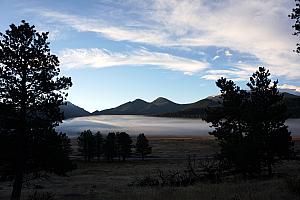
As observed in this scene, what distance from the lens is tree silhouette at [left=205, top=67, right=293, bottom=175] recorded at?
129 feet

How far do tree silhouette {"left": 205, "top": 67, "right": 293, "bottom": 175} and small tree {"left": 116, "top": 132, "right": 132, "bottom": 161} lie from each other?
238 feet

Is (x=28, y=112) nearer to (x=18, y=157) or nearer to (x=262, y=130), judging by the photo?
(x=18, y=157)

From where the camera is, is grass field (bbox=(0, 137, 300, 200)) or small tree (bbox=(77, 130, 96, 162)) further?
small tree (bbox=(77, 130, 96, 162))

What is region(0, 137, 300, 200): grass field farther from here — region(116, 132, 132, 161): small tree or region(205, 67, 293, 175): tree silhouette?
region(116, 132, 132, 161): small tree

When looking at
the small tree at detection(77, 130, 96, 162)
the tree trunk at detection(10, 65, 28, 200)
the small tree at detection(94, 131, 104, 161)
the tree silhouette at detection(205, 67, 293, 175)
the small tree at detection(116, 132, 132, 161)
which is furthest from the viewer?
the small tree at detection(94, 131, 104, 161)

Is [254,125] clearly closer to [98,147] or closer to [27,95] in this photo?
[27,95]

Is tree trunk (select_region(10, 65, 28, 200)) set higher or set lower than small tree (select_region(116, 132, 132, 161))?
higher

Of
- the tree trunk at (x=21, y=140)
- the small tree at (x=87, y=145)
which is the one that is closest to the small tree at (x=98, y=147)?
the small tree at (x=87, y=145)

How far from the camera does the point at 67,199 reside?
31188 mm

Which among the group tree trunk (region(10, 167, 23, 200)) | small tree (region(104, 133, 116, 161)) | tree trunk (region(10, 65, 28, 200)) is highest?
tree trunk (region(10, 65, 28, 200))

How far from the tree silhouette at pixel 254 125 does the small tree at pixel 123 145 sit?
72.5 m

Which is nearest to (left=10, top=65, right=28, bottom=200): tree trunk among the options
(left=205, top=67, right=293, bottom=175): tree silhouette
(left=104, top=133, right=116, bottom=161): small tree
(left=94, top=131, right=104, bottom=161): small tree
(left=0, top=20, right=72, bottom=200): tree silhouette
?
(left=0, top=20, right=72, bottom=200): tree silhouette

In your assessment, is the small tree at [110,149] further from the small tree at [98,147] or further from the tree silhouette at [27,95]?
the tree silhouette at [27,95]

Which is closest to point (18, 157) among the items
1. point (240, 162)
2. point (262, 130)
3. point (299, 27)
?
point (299, 27)
